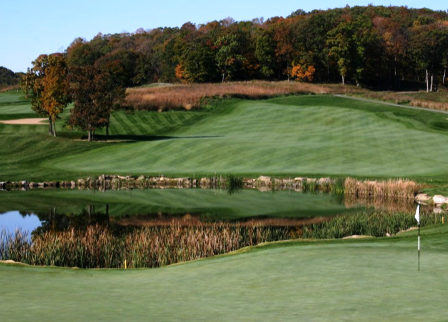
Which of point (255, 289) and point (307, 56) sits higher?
point (307, 56)

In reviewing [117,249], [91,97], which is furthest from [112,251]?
[91,97]

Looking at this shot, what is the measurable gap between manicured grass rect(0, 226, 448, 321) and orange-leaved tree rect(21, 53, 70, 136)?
168 feet

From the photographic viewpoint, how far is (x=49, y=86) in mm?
64312

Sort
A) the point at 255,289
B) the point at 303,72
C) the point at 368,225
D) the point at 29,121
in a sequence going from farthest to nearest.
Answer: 1. the point at 303,72
2. the point at 29,121
3. the point at 368,225
4. the point at 255,289

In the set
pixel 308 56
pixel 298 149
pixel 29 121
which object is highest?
pixel 308 56

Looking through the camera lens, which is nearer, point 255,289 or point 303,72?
point 255,289

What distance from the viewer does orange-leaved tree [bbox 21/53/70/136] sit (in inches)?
2525

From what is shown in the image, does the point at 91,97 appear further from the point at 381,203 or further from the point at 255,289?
the point at 255,289

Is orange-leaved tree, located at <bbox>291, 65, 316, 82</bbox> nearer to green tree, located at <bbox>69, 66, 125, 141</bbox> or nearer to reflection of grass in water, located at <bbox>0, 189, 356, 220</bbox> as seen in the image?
green tree, located at <bbox>69, 66, 125, 141</bbox>

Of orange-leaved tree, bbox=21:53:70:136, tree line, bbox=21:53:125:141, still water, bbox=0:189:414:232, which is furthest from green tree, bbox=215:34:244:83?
still water, bbox=0:189:414:232

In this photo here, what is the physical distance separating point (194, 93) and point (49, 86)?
27950mm

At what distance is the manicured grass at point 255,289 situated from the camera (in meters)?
9.30

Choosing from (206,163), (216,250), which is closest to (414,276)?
(216,250)

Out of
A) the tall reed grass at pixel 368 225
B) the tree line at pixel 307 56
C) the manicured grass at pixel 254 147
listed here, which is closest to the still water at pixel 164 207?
the tall reed grass at pixel 368 225
